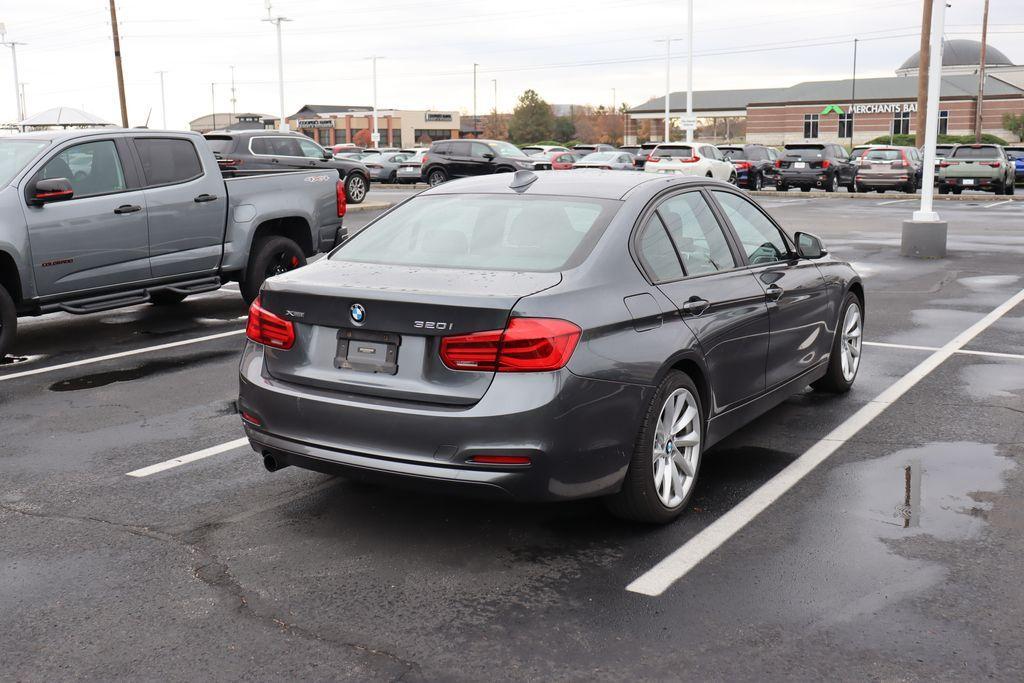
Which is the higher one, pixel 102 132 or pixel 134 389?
pixel 102 132

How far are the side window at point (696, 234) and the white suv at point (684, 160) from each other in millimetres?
26565

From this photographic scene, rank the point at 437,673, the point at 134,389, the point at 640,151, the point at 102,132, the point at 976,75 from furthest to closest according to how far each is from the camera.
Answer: the point at 976,75 → the point at 640,151 → the point at 102,132 → the point at 134,389 → the point at 437,673

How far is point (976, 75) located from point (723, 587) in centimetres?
11865

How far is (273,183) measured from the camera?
35.9ft

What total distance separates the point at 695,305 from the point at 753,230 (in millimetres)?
1321

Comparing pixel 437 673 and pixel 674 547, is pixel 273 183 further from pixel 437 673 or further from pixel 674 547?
pixel 437 673

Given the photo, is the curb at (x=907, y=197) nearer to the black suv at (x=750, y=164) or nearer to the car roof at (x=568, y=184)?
the black suv at (x=750, y=164)

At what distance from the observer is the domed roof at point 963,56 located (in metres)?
122

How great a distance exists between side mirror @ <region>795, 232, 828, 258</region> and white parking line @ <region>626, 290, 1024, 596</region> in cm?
107

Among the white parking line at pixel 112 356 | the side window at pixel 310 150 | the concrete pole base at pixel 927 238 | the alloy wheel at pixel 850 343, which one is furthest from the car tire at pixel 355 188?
the alloy wheel at pixel 850 343

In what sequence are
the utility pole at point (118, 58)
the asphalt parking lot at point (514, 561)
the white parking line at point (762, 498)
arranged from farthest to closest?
the utility pole at point (118, 58), the white parking line at point (762, 498), the asphalt parking lot at point (514, 561)

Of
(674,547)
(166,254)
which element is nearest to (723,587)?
(674,547)

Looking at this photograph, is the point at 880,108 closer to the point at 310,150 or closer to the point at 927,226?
the point at 310,150

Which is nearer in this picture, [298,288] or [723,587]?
[723,587]
